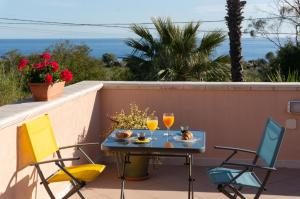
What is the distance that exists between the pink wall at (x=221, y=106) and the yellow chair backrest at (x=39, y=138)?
2.23 m

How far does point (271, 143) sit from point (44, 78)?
215cm

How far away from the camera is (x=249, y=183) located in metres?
4.09

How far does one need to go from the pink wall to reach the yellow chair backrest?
2.23 meters

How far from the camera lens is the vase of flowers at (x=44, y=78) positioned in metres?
4.70

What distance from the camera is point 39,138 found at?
4121 millimetres

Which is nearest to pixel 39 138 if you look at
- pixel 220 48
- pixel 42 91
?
pixel 42 91

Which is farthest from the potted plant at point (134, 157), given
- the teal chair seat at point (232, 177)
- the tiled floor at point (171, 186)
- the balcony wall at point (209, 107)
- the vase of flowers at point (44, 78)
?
the teal chair seat at point (232, 177)

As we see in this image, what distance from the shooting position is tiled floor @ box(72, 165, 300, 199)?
5172 millimetres

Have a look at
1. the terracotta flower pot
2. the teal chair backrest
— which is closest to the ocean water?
the terracotta flower pot

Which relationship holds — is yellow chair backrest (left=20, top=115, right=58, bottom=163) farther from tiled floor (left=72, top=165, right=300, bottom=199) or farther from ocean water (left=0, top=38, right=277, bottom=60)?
ocean water (left=0, top=38, right=277, bottom=60)

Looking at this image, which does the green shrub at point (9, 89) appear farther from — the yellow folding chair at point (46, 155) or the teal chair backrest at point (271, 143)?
the teal chair backrest at point (271, 143)

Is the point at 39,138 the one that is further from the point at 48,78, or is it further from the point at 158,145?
the point at 158,145

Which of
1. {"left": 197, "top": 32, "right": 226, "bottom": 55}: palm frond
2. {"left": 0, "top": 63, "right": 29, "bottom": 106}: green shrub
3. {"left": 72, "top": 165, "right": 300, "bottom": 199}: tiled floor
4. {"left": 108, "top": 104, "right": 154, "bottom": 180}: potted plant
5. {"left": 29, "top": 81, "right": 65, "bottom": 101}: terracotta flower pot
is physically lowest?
A: {"left": 72, "top": 165, "right": 300, "bottom": 199}: tiled floor

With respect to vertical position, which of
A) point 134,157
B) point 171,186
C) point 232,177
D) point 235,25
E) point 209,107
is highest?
point 235,25
